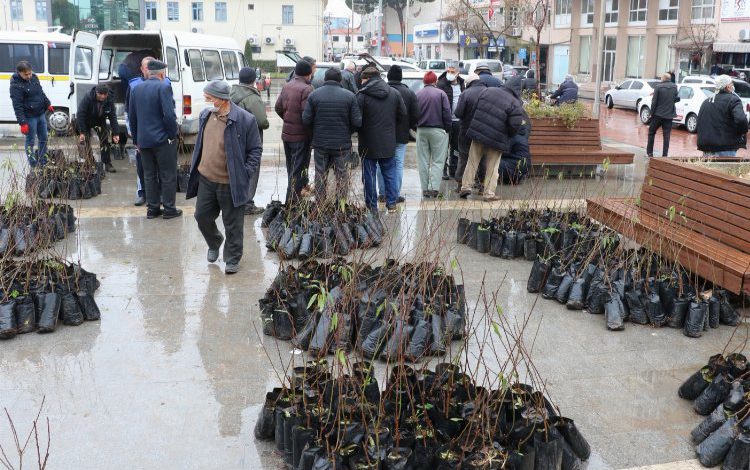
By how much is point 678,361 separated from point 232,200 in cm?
381

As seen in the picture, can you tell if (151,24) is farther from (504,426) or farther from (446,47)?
(504,426)

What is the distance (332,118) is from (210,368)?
4.26 meters

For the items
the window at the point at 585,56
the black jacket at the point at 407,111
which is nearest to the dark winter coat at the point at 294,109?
the black jacket at the point at 407,111

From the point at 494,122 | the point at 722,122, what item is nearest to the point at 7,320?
the point at 494,122

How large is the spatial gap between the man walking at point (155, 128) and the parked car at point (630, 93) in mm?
22191

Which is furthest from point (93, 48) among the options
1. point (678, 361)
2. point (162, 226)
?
point (678, 361)

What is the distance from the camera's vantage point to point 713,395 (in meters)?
4.40

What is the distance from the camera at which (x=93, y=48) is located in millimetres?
15148

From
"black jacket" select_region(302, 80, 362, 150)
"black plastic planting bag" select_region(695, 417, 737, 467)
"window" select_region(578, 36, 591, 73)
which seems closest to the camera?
"black plastic planting bag" select_region(695, 417, 737, 467)

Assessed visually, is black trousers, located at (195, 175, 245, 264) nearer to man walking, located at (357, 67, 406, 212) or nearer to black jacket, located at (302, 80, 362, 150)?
black jacket, located at (302, 80, 362, 150)

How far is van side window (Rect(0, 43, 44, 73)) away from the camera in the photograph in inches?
679

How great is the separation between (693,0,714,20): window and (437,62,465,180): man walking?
1134 inches

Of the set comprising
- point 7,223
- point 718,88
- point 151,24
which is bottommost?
point 7,223

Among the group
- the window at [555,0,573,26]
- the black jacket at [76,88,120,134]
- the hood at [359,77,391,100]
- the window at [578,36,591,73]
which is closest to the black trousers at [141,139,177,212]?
the hood at [359,77,391,100]
